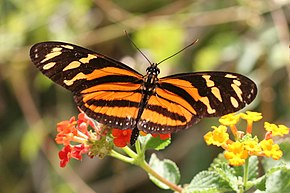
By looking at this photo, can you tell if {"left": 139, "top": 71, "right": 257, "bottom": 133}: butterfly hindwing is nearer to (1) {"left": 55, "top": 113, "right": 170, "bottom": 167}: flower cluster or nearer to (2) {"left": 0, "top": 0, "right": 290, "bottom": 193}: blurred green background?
(1) {"left": 55, "top": 113, "right": 170, "bottom": 167}: flower cluster

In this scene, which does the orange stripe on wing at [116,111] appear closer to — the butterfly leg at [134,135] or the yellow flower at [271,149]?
the butterfly leg at [134,135]

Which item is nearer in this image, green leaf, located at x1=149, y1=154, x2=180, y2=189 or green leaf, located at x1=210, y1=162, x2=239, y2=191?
green leaf, located at x1=210, y1=162, x2=239, y2=191

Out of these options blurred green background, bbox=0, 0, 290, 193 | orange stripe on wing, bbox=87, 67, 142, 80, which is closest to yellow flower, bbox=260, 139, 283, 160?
orange stripe on wing, bbox=87, 67, 142, 80

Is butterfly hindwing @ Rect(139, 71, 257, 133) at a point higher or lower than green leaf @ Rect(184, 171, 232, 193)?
higher

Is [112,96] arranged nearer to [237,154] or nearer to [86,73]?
[86,73]

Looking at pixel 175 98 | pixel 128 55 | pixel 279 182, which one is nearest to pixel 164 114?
pixel 175 98
